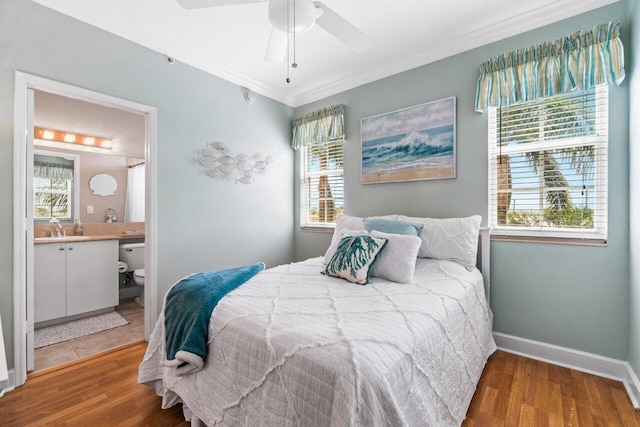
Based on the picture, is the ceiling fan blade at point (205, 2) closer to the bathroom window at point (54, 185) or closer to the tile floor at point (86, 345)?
the tile floor at point (86, 345)

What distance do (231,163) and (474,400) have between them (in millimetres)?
2904

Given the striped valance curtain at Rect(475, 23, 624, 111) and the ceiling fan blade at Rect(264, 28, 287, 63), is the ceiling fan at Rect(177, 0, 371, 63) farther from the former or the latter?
the striped valance curtain at Rect(475, 23, 624, 111)

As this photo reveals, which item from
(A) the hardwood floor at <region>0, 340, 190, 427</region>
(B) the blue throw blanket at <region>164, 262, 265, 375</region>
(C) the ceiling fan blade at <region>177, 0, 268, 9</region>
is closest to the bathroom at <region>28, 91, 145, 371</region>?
(A) the hardwood floor at <region>0, 340, 190, 427</region>

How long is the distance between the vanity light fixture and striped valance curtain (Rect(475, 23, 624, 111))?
4824 mm

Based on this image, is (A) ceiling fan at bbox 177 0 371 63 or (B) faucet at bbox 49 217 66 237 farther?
(B) faucet at bbox 49 217 66 237

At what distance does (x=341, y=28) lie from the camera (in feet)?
5.92

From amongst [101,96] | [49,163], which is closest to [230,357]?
[101,96]

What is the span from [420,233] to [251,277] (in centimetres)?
140

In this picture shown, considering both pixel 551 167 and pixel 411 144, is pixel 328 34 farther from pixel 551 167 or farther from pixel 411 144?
pixel 551 167

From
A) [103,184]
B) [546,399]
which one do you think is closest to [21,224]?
[103,184]

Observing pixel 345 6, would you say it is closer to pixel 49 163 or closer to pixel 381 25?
pixel 381 25

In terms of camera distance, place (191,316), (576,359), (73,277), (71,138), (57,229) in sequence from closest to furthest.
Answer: (191,316), (576,359), (73,277), (57,229), (71,138)

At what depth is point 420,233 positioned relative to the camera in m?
2.45

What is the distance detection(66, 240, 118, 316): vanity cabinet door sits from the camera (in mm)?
3092
